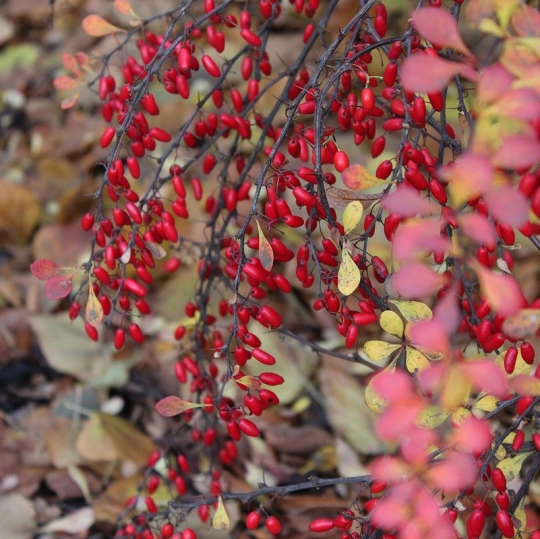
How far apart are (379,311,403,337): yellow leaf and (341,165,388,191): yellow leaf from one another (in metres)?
0.18

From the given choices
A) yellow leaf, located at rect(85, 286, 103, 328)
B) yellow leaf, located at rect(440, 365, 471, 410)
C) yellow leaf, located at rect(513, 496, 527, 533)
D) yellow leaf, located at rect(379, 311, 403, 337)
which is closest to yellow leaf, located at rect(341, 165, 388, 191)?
yellow leaf, located at rect(379, 311, 403, 337)

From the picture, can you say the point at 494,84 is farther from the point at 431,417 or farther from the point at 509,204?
the point at 431,417

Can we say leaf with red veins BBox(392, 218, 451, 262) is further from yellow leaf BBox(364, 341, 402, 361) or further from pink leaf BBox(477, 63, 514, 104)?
yellow leaf BBox(364, 341, 402, 361)

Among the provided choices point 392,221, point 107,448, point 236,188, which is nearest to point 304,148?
point 392,221

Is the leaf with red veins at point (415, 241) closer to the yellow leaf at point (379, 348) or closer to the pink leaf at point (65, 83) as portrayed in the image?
the yellow leaf at point (379, 348)

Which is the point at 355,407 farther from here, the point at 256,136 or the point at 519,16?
the point at 519,16

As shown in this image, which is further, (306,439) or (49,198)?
(49,198)

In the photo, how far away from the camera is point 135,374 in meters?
1.63

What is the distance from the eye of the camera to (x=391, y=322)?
0.87m

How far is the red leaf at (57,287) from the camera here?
36.2 inches

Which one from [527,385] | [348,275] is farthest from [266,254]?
[527,385]

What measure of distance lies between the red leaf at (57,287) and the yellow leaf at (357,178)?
412 mm

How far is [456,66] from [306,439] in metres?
1.04

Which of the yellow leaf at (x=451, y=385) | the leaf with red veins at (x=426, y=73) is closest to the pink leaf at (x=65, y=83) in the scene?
the leaf with red veins at (x=426, y=73)
